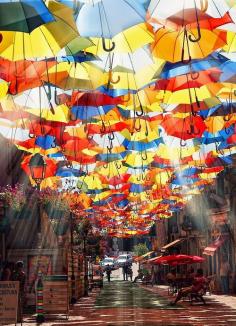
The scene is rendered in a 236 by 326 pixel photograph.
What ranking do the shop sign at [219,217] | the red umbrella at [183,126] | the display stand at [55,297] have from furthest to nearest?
the shop sign at [219,217] → the display stand at [55,297] → the red umbrella at [183,126]

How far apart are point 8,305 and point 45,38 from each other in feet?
25.1

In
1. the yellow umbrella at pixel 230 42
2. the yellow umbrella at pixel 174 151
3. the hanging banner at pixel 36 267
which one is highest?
the yellow umbrella at pixel 174 151

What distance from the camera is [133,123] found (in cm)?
1405

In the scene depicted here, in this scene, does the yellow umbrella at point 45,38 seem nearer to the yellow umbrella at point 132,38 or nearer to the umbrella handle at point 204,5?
the yellow umbrella at point 132,38

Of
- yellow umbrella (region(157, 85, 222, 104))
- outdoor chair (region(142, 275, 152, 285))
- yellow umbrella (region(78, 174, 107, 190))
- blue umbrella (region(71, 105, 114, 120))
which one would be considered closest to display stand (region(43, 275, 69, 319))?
yellow umbrella (region(78, 174, 107, 190))

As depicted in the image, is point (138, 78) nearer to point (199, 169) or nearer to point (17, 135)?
point (17, 135)

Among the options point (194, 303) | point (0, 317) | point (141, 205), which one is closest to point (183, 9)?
point (0, 317)

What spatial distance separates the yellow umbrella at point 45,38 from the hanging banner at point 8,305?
718 centimetres

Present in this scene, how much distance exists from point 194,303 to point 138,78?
17.4m

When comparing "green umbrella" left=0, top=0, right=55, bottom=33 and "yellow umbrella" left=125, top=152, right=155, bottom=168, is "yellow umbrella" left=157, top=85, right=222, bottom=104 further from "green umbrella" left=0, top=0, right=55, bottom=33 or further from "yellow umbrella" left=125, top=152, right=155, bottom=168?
"yellow umbrella" left=125, top=152, right=155, bottom=168

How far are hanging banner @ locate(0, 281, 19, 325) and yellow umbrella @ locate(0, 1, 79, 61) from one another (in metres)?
7.18

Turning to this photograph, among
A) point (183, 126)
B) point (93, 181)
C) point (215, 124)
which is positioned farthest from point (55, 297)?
point (215, 124)

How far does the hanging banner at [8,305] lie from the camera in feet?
48.5

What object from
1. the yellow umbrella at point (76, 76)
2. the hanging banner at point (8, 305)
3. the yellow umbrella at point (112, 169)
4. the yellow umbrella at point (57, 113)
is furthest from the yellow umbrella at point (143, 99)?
the yellow umbrella at point (112, 169)
